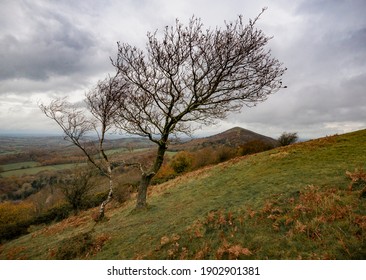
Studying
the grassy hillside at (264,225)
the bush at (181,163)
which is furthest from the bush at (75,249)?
the bush at (181,163)

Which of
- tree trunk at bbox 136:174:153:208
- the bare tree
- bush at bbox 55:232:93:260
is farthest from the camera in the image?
the bare tree

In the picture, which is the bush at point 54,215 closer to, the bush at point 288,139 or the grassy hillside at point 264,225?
the grassy hillside at point 264,225

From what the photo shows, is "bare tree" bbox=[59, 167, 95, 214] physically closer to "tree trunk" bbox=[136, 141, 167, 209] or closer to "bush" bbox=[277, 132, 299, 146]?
"tree trunk" bbox=[136, 141, 167, 209]

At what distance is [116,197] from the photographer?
27.3 metres

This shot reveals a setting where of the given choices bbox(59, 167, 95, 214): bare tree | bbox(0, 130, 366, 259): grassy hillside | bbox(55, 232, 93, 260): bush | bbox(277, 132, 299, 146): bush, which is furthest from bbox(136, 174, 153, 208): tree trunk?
bbox(277, 132, 299, 146): bush

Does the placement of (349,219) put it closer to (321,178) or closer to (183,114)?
(321,178)

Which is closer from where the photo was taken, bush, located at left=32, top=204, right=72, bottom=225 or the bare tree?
the bare tree

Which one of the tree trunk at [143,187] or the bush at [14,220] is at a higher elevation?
the tree trunk at [143,187]

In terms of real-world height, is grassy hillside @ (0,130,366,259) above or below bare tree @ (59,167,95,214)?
above

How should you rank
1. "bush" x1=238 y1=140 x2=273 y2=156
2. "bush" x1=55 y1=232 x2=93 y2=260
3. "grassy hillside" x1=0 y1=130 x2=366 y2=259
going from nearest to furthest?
"grassy hillside" x1=0 y1=130 x2=366 y2=259 < "bush" x1=55 y1=232 x2=93 y2=260 < "bush" x1=238 y1=140 x2=273 y2=156

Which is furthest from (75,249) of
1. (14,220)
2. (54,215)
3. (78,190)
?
(14,220)

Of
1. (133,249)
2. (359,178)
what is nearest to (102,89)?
(133,249)

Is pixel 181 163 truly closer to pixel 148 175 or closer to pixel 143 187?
pixel 143 187

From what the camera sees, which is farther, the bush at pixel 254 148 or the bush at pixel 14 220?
the bush at pixel 254 148
